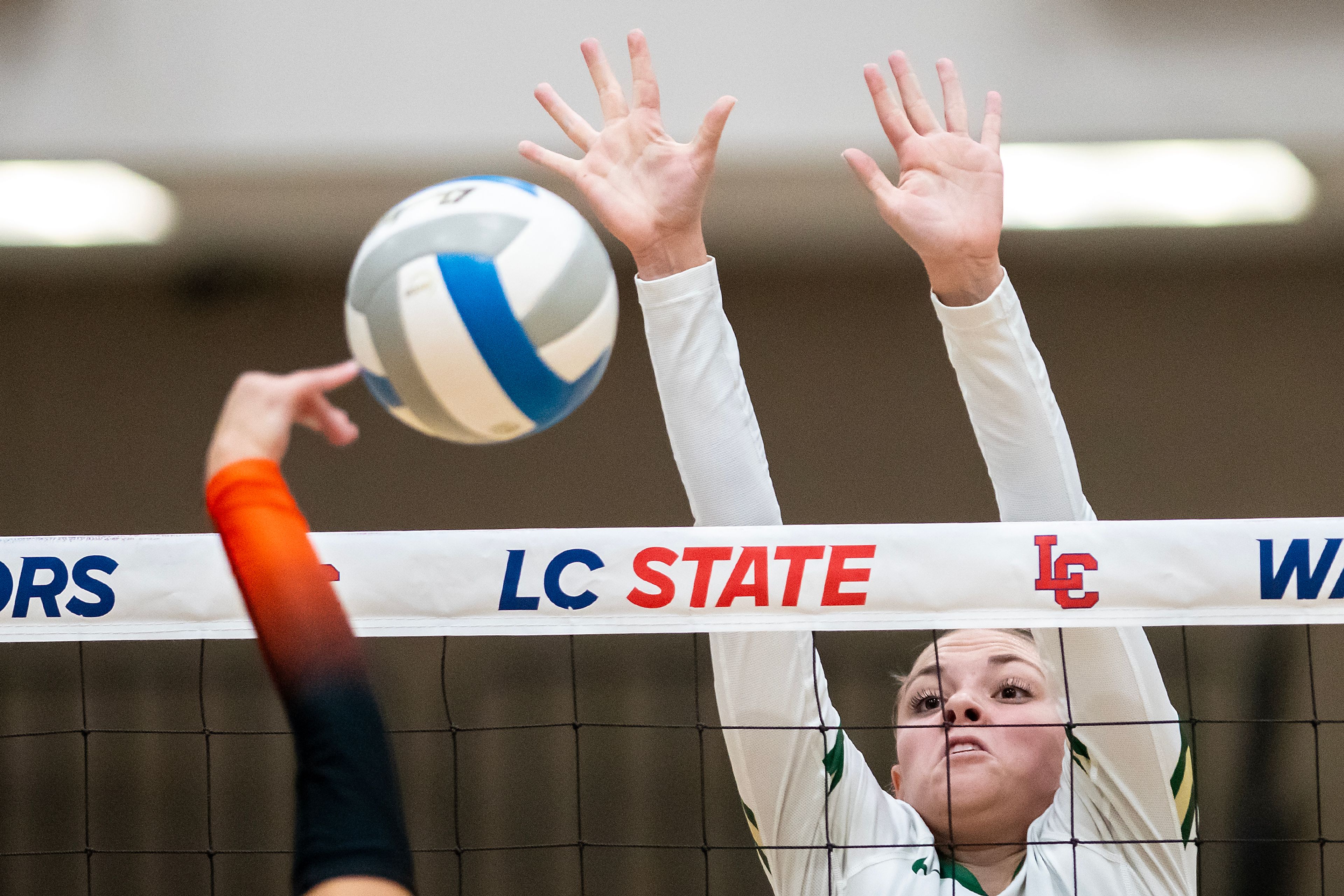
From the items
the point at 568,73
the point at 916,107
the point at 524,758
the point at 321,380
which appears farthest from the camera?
the point at 524,758

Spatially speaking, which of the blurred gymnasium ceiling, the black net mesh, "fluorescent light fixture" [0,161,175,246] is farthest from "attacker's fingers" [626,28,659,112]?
the black net mesh

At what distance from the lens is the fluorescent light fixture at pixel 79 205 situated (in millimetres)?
4871

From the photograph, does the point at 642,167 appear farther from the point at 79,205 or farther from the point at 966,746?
the point at 79,205

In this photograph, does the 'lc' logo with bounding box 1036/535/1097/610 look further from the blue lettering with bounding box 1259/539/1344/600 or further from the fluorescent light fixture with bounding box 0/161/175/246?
the fluorescent light fixture with bounding box 0/161/175/246

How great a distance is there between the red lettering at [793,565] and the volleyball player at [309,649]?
90cm

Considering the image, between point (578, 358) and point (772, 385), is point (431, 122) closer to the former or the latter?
point (772, 385)

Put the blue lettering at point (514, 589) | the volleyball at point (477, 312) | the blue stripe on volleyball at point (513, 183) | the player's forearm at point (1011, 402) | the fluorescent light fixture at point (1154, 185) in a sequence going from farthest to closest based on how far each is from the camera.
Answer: the fluorescent light fixture at point (1154, 185)
the blue lettering at point (514, 589)
the player's forearm at point (1011, 402)
the blue stripe on volleyball at point (513, 183)
the volleyball at point (477, 312)

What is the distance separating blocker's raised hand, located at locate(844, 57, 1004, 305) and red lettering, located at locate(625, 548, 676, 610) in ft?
1.99

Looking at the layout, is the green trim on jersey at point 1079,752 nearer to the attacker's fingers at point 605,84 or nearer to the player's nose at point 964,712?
the player's nose at point 964,712

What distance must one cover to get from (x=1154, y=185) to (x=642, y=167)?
3597mm

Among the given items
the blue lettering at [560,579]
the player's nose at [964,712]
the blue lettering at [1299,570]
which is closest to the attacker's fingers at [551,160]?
the blue lettering at [560,579]

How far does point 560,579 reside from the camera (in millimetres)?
2012

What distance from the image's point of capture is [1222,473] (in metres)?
5.96

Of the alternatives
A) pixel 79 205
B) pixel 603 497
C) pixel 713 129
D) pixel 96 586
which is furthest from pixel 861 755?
pixel 79 205
